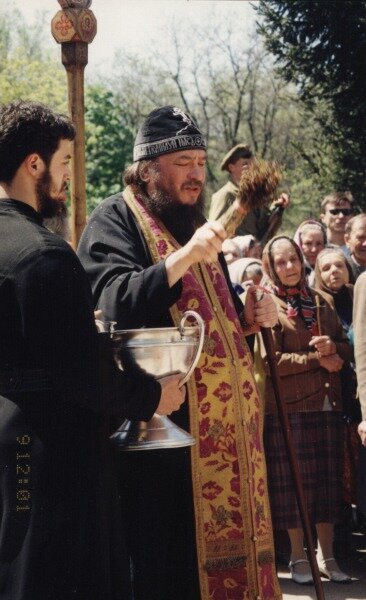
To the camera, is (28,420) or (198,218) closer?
(28,420)

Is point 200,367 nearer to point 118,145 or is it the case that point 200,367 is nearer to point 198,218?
point 198,218

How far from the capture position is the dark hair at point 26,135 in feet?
10.2

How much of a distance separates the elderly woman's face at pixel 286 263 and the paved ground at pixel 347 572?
1728 mm

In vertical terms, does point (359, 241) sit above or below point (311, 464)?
above

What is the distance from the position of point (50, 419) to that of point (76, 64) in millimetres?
3366

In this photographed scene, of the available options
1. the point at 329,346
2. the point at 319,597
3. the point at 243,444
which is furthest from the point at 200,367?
the point at 329,346

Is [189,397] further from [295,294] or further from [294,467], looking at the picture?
[295,294]

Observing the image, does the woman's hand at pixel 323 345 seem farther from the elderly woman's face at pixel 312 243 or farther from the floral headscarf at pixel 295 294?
the elderly woman's face at pixel 312 243

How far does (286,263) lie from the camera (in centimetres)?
668

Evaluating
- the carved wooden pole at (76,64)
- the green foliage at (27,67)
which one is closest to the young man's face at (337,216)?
the carved wooden pole at (76,64)

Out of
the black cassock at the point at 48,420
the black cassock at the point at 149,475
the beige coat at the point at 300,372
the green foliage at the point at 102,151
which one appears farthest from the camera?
the green foliage at the point at 102,151

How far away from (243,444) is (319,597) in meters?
0.90

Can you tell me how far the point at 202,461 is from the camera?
4.21 meters

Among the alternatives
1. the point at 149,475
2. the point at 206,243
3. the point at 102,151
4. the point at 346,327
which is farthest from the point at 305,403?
the point at 102,151
